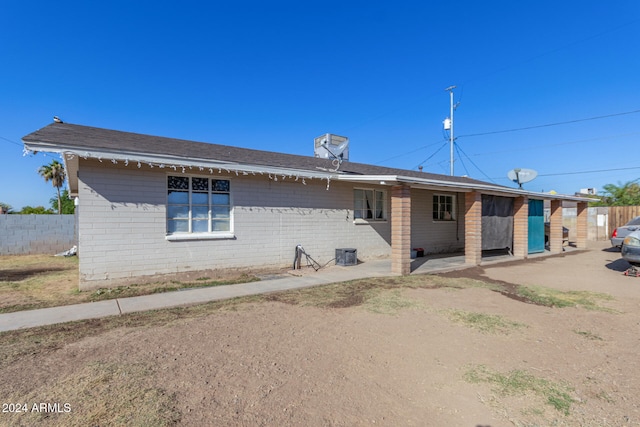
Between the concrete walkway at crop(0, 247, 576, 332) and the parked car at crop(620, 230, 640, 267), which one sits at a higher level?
the parked car at crop(620, 230, 640, 267)

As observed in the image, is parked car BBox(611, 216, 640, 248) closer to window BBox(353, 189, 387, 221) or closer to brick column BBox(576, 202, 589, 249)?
brick column BBox(576, 202, 589, 249)

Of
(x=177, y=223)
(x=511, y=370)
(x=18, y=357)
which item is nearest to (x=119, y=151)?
(x=177, y=223)

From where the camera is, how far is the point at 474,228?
447 inches

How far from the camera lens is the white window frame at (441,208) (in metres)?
14.3

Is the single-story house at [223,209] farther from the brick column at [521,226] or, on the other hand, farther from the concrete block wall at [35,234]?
the concrete block wall at [35,234]

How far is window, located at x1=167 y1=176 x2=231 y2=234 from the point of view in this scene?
8.11 metres

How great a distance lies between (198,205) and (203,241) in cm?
96

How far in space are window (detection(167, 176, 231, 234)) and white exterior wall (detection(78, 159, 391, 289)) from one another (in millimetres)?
197

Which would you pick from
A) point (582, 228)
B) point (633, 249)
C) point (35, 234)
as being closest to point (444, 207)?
point (633, 249)

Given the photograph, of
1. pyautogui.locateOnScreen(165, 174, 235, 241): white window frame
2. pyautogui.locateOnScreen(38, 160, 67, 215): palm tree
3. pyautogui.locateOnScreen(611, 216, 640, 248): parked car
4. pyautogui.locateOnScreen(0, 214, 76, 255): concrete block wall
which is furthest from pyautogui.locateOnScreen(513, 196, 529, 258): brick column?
pyautogui.locateOnScreen(38, 160, 67, 215): palm tree

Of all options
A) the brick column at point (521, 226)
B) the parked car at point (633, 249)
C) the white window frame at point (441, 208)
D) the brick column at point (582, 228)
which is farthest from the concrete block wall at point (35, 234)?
the brick column at point (582, 228)

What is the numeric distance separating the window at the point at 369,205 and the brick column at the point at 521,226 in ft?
19.0

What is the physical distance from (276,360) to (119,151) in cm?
591

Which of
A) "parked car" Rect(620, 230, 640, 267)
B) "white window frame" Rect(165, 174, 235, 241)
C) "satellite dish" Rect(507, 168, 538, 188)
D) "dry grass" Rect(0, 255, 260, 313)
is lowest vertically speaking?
"dry grass" Rect(0, 255, 260, 313)
